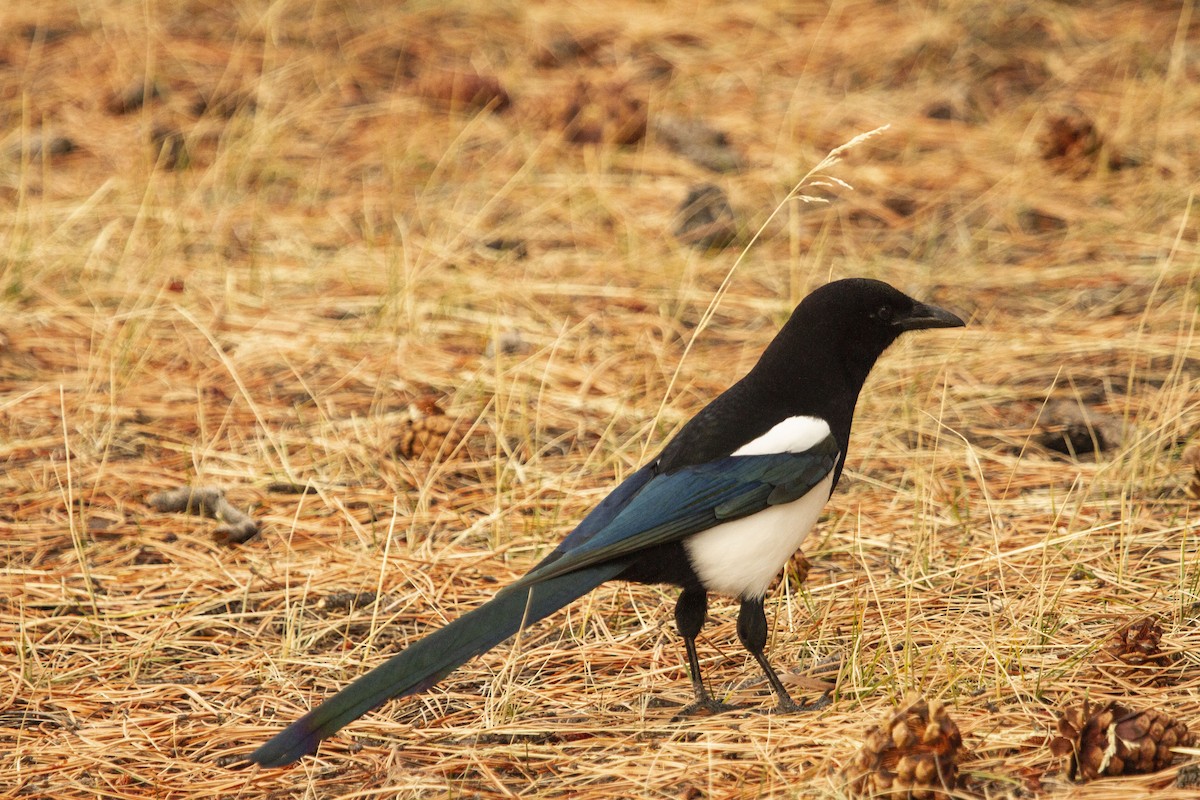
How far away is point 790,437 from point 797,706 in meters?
0.61

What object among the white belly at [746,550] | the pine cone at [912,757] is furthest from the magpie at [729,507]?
the pine cone at [912,757]

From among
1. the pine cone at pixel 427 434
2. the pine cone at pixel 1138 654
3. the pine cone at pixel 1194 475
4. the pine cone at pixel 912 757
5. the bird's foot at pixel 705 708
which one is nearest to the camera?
the pine cone at pixel 912 757

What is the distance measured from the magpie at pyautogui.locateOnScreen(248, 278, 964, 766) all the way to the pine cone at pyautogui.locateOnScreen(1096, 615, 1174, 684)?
667 millimetres

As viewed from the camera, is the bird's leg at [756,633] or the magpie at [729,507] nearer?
the magpie at [729,507]

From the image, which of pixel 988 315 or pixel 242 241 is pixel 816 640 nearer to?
pixel 988 315

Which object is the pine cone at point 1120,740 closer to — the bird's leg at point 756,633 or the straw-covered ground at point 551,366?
the straw-covered ground at point 551,366

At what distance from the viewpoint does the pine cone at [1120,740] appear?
2.39 m

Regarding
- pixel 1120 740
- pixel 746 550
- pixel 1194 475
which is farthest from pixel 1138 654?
pixel 1194 475

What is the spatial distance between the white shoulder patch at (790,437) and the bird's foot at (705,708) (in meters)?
0.55

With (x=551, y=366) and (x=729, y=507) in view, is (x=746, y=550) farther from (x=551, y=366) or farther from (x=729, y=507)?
(x=551, y=366)

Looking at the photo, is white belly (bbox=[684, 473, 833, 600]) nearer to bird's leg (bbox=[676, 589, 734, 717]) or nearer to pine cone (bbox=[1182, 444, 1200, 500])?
bird's leg (bbox=[676, 589, 734, 717])

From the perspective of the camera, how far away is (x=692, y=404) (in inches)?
181

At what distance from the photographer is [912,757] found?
Result: 7.68 ft

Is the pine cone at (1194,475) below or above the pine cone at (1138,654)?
below
